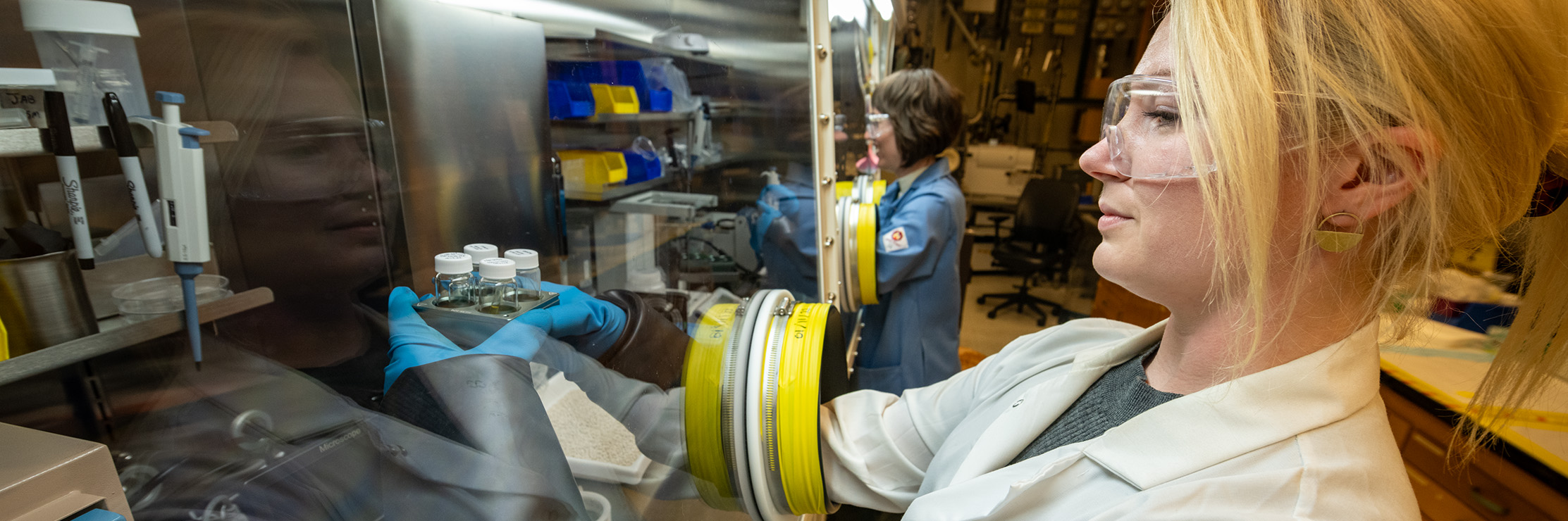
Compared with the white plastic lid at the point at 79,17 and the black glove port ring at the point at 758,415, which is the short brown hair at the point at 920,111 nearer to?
the black glove port ring at the point at 758,415

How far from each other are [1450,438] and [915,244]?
135 cm

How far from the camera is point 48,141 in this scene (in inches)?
15.8

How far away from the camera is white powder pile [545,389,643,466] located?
0.64 meters

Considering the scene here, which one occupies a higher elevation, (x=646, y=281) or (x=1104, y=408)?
(x=646, y=281)

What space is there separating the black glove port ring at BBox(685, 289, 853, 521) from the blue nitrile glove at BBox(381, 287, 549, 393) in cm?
36

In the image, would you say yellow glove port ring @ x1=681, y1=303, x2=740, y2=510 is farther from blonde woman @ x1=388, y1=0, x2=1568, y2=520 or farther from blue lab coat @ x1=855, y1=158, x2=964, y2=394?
blue lab coat @ x1=855, y1=158, x2=964, y2=394

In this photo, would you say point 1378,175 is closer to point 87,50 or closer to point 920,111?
point 87,50

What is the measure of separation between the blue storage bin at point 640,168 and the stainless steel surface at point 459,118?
0.52 ft

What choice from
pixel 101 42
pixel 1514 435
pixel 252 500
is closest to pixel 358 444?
pixel 252 500

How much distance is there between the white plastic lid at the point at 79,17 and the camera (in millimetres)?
385

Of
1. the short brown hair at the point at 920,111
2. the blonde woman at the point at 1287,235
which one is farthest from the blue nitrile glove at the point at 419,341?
the short brown hair at the point at 920,111

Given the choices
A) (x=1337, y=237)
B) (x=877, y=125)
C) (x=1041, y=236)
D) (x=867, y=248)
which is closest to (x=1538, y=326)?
(x=1337, y=237)

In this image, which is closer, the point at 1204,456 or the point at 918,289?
the point at 1204,456

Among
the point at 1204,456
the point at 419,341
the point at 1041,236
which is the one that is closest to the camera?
the point at 419,341
